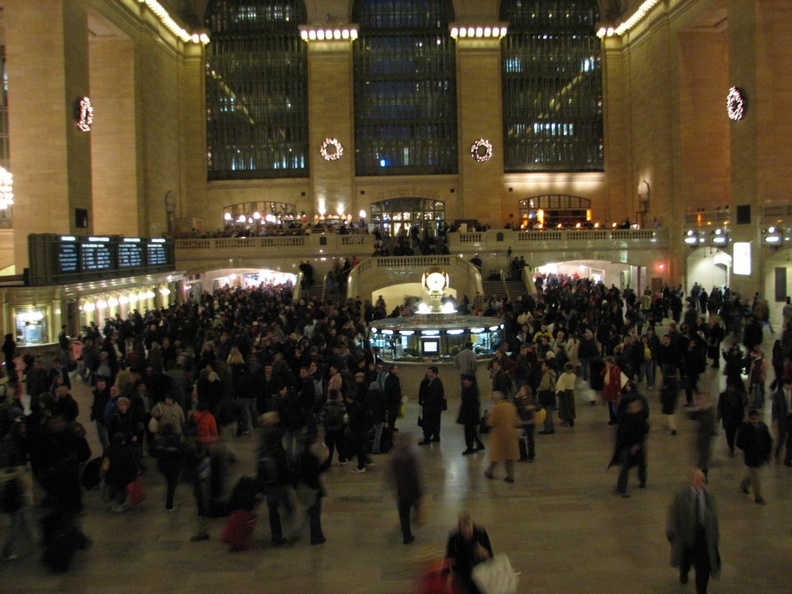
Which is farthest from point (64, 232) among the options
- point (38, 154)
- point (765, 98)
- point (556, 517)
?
point (765, 98)

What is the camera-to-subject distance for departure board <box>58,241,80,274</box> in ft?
67.4

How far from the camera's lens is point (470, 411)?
33.3 ft

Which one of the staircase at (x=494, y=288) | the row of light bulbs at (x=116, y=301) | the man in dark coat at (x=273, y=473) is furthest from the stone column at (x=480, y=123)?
the man in dark coat at (x=273, y=473)

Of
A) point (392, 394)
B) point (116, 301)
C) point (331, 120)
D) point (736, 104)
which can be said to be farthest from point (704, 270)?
point (392, 394)

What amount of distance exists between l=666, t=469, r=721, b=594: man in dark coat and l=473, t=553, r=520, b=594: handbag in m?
2.16

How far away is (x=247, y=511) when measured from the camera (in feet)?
23.4

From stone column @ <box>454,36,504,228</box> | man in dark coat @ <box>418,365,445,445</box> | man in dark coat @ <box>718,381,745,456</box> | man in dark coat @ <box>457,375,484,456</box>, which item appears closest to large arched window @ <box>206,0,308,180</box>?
stone column @ <box>454,36,504,228</box>

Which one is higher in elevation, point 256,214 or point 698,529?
point 256,214

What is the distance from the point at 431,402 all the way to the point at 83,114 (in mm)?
20864

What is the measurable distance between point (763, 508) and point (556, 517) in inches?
85.7

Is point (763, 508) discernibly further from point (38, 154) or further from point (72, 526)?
point (38, 154)

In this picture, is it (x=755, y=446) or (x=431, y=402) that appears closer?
(x=755, y=446)

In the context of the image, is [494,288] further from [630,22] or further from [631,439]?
[631,439]

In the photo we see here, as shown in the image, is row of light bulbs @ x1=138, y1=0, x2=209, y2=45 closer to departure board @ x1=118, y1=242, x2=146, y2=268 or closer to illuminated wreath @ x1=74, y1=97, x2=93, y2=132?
illuminated wreath @ x1=74, y1=97, x2=93, y2=132
